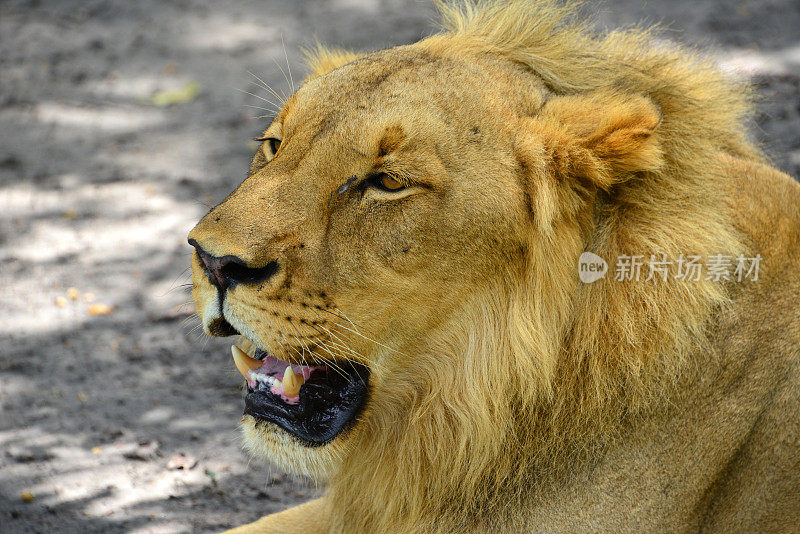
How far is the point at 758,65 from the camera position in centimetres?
617

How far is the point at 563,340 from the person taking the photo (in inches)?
89.9

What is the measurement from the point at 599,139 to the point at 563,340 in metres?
0.51

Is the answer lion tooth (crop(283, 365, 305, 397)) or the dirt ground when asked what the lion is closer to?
lion tooth (crop(283, 365, 305, 397))

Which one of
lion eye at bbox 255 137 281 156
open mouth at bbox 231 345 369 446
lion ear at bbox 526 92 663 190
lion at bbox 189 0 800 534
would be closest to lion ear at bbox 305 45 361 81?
lion eye at bbox 255 137 281 156

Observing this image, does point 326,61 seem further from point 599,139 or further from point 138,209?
point 138,209

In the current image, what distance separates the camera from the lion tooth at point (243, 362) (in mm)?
2424

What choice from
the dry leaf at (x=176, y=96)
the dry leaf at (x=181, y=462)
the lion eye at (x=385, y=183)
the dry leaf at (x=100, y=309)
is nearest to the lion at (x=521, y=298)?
the lion eye at (x=385, y=183)

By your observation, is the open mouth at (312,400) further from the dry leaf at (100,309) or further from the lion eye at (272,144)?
the dry leaf at (100,309)

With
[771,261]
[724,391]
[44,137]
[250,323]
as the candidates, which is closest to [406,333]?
[250,323]

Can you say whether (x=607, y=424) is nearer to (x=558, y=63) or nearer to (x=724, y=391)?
(x=724, y=391)

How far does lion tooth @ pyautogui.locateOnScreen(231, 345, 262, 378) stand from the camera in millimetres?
2424

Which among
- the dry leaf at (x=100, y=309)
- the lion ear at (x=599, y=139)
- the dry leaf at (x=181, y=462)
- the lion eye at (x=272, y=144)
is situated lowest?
the dry leaf at (x=181, y=462)

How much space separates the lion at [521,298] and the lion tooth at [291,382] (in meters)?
0.01

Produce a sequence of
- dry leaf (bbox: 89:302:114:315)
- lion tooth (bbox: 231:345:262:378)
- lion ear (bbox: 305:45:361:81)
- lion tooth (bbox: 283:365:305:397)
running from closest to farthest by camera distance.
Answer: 1. lion tooth (bbox: 283:365:305:397)
2. lion tooth (bbox: 231:345:262:378)
3. lion ear (bbox: 305:45:361:81)
4. dry leaf (bbox: 89:302:114:315)
